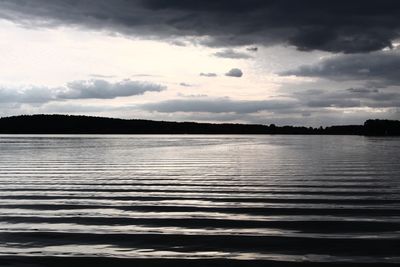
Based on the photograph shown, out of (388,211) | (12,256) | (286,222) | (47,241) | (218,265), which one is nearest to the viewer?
(218,265)

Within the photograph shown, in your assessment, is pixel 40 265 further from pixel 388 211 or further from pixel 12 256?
pixel 388 211

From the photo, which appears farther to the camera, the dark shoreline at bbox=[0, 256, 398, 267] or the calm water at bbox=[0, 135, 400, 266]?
the calm water at bbox=[0, 135, 400, 266]

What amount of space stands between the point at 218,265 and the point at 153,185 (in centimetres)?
1519

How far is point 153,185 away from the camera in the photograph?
24.7m

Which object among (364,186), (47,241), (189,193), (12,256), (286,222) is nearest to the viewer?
(12,256)

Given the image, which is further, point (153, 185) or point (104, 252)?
point (153, 185)

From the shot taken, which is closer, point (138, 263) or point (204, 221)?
point (138, 263)

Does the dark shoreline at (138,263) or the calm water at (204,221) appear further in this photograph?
the calm water at (204,221)

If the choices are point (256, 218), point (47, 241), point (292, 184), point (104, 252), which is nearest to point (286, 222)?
point (256, 218)

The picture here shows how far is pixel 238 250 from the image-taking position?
433 inches

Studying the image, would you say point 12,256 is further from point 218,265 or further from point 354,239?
point 354,239

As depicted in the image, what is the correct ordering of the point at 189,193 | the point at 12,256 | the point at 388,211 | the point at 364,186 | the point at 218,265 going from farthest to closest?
the point at 364,186 → the point at 189,193 → the point at 388,211 → the point at 12,256 → the point at 218,265

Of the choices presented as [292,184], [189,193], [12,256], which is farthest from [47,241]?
[292,184]

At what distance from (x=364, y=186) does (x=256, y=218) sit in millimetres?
10753
